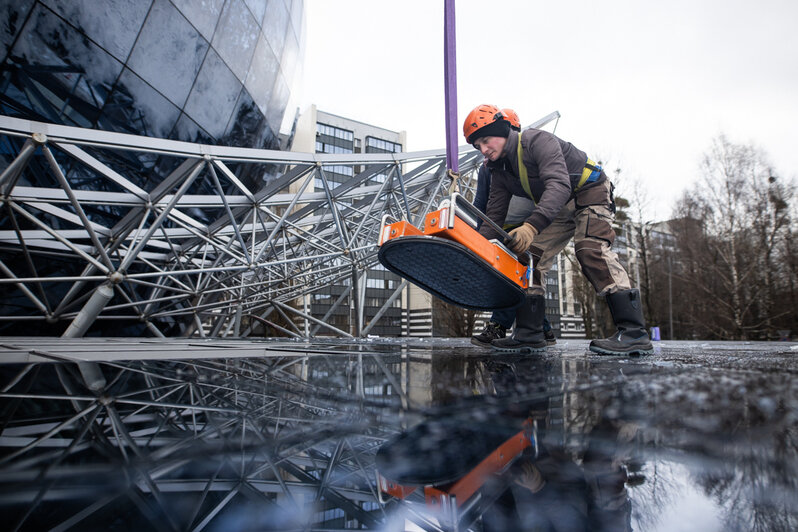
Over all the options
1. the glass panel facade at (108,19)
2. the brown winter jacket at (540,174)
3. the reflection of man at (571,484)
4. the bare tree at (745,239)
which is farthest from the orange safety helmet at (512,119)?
the bare tree at (745,239)

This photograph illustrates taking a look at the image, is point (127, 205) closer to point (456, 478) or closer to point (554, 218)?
point (554, 218)

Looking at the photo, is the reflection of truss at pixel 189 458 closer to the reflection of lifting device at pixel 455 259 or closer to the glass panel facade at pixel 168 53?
the reflection of lifting device at pixel 455 259

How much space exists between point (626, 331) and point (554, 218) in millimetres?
844

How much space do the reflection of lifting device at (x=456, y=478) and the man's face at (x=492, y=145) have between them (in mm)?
2588

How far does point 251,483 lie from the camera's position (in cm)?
35

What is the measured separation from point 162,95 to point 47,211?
2.43 metres

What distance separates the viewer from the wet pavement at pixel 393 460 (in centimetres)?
29

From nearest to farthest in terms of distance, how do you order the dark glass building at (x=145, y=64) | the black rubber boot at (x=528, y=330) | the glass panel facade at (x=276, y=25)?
the black rubber boot at (x=528, y=330), the dark glass building at (x=145, y=64), the glass panel facade at (x=276, y=25)

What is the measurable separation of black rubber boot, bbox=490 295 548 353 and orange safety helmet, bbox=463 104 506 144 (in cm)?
119

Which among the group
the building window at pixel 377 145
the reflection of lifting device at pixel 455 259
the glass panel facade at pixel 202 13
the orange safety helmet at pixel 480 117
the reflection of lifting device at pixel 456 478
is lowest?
the reflection of lifting device at pixel 456 478

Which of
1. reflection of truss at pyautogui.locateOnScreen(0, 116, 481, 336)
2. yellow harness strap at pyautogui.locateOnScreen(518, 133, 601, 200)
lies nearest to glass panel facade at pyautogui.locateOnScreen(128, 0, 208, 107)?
reflection of truss at pyautogui.locateOnScreen(0, 116, 481, 336)

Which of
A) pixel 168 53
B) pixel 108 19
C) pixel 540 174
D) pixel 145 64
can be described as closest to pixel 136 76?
pixel 145 64

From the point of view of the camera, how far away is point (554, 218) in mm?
2766

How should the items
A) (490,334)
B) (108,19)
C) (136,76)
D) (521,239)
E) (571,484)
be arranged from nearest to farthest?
(571,484) < (521,239) < (490,334) < (108,19) < (136,76)
